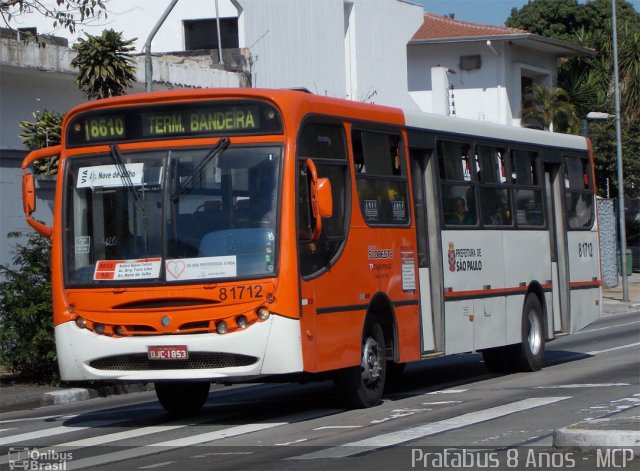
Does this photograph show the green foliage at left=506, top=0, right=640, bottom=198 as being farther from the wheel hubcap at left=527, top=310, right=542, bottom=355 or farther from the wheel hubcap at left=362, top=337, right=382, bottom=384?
the wheel hubcap at left=362, top=337, right=382, bottom=384

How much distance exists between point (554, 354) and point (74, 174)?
10.5 meters

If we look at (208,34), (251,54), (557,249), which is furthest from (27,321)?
(208,34)

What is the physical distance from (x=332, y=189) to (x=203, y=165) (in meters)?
1.44

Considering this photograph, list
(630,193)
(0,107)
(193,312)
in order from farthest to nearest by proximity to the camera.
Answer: (630,193) < (0,107) < (193,312)

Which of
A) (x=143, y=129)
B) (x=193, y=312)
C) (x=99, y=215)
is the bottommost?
(x=193, y=312)

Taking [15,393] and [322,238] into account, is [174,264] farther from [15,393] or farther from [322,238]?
[15,393]

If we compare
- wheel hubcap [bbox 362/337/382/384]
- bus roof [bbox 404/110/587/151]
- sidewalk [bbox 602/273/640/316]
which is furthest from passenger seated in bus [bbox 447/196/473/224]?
sidewalk [bbox 602/273/640/316]

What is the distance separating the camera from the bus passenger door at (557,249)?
56.5 feet

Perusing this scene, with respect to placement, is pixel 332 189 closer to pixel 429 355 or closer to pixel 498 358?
pixel 429 355

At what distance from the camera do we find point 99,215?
11664 millimetres

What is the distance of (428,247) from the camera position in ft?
45.7

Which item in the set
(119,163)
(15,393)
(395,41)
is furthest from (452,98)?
(119,163)

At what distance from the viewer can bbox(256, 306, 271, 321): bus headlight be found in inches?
427

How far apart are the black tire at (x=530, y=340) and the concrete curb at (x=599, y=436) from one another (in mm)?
6969
